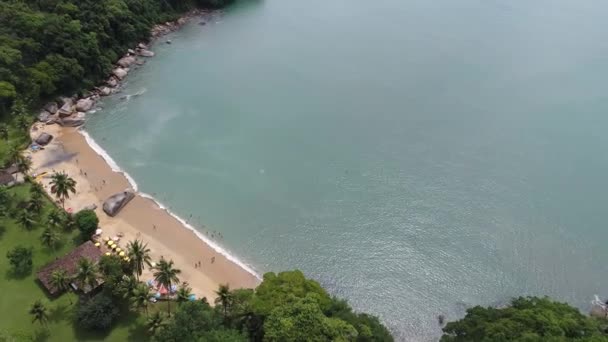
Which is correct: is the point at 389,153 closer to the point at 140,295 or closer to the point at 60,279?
the point at 140,295

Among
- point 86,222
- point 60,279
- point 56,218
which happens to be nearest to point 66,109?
point 56,218

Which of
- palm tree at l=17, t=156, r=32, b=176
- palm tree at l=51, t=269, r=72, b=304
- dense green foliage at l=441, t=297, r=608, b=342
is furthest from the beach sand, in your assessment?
dense green foliage at l=441, t=297, r=608, b=342

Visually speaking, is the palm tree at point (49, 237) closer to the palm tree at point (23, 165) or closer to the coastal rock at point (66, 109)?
the palm tree at point (23, 165)

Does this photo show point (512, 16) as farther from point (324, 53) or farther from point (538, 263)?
point (538, 263)

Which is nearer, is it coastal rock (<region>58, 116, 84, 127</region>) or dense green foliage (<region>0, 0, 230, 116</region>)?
dense green foliage (<region>0, 0, 230, 116</region>)

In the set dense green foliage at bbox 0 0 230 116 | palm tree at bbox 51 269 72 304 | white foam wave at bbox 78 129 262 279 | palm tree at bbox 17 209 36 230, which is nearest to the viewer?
palm tree at bbox 51 269 72 304

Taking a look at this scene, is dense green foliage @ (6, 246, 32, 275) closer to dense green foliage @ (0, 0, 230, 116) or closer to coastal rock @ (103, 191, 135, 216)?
coastal rock @ (103, 191, 135, 216)

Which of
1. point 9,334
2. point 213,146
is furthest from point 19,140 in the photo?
point 9,334
